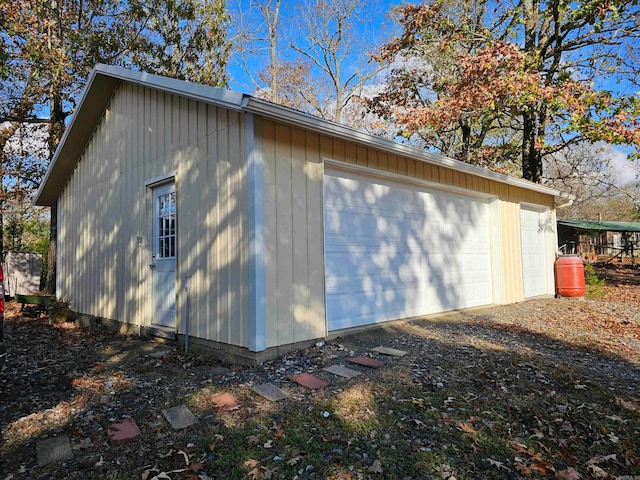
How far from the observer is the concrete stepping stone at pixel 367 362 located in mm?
4112

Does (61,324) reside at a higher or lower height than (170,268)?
lower

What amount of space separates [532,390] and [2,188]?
51.1ft

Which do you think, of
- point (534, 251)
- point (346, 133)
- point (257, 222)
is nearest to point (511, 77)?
point (534, 251)

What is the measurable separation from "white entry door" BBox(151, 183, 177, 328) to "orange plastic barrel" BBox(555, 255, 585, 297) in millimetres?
8774

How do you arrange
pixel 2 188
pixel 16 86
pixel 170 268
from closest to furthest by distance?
pixel 170 268, pixel 16 86, pixel 2 188

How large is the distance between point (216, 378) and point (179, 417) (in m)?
0.94

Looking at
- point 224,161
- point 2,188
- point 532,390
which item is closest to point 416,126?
point 224,161

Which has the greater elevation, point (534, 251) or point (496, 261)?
point (534, 251)

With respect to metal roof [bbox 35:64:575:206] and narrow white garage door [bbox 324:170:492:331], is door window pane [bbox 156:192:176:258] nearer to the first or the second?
metal roof [bbox 35:64:575:206]

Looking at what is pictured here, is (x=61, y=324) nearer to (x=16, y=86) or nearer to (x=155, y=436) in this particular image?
(x=155, y=436)

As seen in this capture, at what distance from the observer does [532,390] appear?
3.42 metres

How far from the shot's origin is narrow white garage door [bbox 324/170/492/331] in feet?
17.5

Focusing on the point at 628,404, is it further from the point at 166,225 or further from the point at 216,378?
the point at 166,225

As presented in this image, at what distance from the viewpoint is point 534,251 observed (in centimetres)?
938
